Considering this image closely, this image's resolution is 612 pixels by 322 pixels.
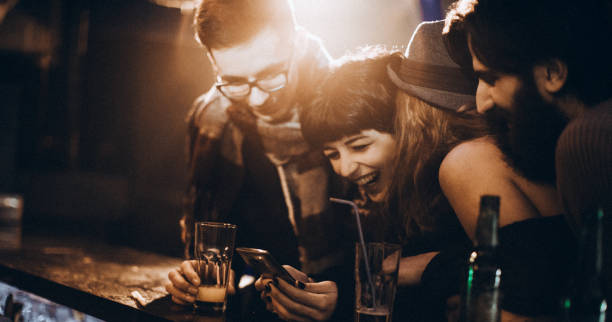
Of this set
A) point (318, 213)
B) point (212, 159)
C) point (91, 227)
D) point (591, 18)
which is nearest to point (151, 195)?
point (91, 227)

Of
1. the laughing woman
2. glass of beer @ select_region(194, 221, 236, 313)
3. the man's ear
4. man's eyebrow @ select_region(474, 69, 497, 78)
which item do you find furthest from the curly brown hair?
glass of beer @ select_region(194, 221, 236, 313)

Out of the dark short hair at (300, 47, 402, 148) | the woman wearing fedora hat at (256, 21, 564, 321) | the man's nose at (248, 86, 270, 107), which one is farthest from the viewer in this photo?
the man's nose at (248, 86, 270, 107)

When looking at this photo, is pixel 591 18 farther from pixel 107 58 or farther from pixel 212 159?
pixel 107 58

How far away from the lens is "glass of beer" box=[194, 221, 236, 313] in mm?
1422

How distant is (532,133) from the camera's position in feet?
3.96

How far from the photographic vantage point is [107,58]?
3.64 metres

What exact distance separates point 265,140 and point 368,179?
1.91ft

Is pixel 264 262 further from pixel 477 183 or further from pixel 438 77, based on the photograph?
pixel 438 77

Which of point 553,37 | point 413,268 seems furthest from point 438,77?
point 413,268

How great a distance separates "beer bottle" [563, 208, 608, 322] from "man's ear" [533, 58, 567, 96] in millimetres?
386

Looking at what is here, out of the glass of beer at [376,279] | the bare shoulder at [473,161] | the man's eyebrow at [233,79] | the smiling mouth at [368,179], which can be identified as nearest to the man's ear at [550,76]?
the bare shoulder at [473,161]

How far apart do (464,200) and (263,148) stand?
102cm

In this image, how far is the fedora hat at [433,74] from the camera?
144 cm

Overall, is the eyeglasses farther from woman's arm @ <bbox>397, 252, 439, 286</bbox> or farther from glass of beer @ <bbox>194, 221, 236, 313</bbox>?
woman's arm @ <bbox>397, 252, 439, 286</bbox>
